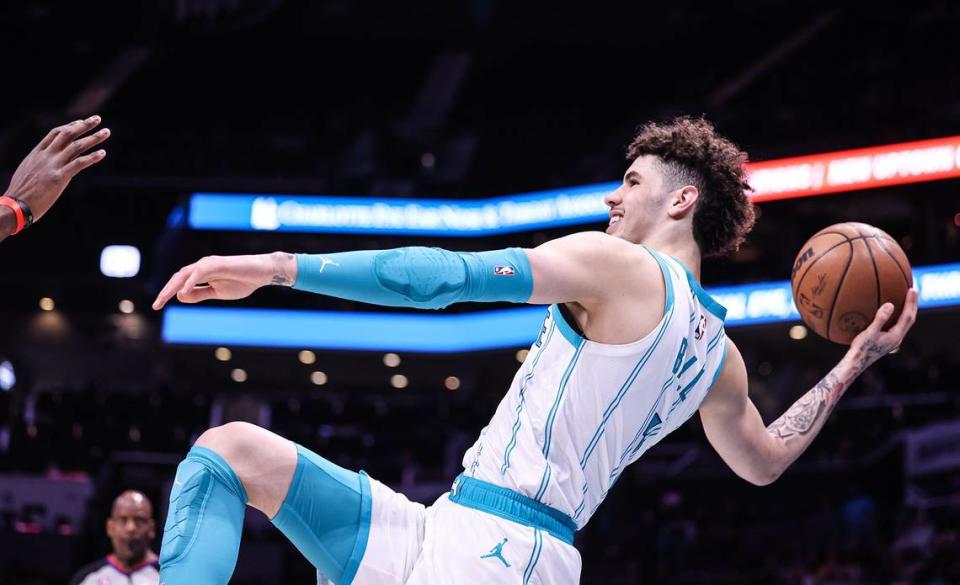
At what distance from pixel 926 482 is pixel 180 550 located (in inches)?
449

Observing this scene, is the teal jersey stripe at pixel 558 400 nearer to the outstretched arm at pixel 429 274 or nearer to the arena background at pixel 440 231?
the outstretched arm at pixel 429 274

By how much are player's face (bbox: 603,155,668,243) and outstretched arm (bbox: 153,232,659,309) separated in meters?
0.41

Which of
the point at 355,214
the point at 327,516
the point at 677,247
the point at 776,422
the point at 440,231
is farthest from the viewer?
the point at 355,214

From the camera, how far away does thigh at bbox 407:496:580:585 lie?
10.2 feet

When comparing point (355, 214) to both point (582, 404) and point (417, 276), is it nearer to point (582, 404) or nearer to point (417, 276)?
point (582, 404)

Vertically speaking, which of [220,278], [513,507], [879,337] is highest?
[879,337]

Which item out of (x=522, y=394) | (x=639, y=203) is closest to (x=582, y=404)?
(x=522, y=394)

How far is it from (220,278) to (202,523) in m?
0.67

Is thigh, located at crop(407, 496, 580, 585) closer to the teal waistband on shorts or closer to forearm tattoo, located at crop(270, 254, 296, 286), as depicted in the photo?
the teal waistband on shorts

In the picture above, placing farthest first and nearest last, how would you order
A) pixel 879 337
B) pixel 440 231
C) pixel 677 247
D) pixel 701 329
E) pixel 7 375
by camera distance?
pixel 7 375 < pixel 440 231 < pixel 879 337 < pixel 677 247 < pixel 701 329

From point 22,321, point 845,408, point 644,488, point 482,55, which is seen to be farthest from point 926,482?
point 22,321

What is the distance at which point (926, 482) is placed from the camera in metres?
12.7

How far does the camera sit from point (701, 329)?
11.2 feet

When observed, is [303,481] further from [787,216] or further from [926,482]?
[787,216]
